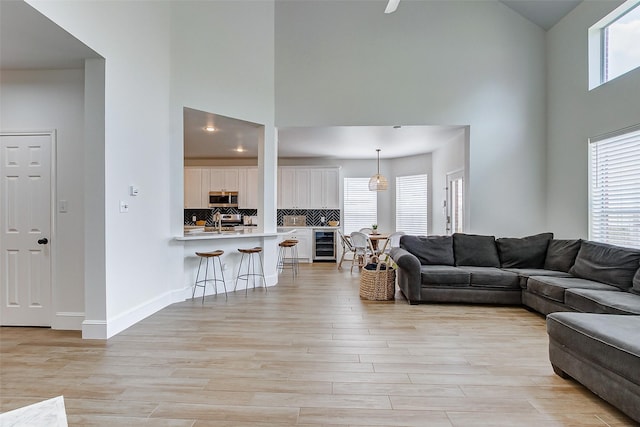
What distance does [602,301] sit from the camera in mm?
2994

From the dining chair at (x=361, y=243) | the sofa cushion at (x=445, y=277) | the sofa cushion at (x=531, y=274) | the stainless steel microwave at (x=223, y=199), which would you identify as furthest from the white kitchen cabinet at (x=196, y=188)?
the sofa cushion at (x=531, y=274)

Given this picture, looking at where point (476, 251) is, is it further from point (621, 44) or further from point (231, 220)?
point (231, 220)

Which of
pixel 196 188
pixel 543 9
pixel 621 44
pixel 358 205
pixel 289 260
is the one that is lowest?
pixel 289 260

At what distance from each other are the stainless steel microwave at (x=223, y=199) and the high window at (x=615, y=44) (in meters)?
7.07

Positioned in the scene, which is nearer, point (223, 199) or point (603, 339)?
point (603, 339)

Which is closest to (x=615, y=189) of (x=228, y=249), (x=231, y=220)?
(x=228, y=249)

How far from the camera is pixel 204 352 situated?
2811 mm

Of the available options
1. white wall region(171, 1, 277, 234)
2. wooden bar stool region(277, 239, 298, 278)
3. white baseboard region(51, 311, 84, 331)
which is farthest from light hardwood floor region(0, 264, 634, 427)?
wooden bar stool region(277, 239, 298, 278)

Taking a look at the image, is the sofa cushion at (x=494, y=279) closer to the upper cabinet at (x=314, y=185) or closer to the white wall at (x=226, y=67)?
the white wall at (x=226, y=67)

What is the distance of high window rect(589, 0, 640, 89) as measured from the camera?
3885mm

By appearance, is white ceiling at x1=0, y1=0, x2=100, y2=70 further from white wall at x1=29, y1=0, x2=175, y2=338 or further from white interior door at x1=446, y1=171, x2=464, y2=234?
white interior door at x1=446, y1=171, x2=464, y2=234

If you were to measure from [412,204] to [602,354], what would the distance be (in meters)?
6.36

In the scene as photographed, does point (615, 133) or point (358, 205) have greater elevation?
point (615, 133)

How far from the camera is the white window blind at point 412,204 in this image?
26.2ft
